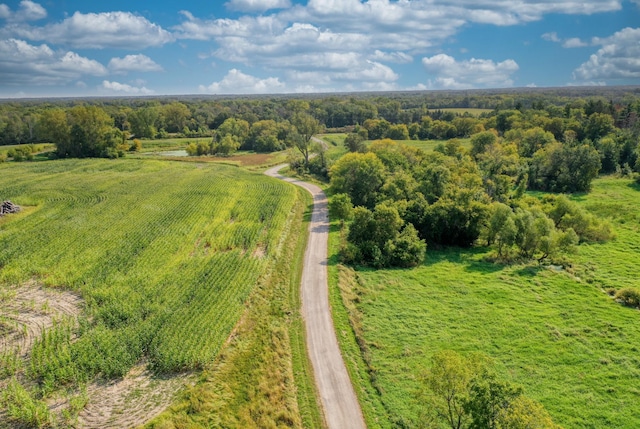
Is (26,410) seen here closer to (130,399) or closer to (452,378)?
(130,399)

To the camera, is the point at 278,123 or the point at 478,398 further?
the point at 278,123

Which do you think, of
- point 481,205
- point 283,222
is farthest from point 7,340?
point 481,205

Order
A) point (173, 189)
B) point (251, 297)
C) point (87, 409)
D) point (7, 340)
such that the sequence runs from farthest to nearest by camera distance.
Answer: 1. point (173, 189)
2. point (251, 297)
3. point (7, 340)
4. point (87, 409)

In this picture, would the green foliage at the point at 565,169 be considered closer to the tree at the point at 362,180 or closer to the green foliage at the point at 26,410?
the tree at the point at 362,180

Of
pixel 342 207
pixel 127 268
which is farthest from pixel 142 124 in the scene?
pixel 127 268

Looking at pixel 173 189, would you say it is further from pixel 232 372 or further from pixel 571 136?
pixel 571 136

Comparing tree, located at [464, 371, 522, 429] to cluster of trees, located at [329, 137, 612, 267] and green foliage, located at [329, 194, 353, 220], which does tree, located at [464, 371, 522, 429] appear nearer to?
cluster of trees, located at [329, 137, 612, 267]

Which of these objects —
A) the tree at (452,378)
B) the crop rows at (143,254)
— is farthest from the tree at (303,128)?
the tree at (452,378)
